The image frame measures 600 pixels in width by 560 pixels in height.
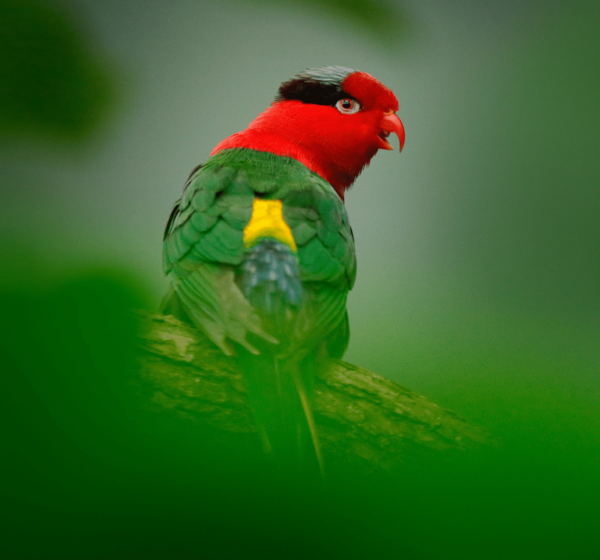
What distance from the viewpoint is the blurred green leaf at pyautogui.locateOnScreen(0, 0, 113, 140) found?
584 millimetres

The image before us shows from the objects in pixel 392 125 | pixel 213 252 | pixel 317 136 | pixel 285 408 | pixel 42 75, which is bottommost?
pixel 285 408

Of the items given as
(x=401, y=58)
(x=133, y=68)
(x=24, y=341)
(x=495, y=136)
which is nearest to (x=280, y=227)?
(x=133, y=68)

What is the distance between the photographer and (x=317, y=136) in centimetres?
135

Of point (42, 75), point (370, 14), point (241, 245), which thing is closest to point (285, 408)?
point (241, 245)

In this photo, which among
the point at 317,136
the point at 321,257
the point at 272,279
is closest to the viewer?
the point at 272,279

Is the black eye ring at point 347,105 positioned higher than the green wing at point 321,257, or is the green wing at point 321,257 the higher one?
the black eye ring at point 347,105

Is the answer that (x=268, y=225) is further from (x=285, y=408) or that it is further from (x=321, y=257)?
(x=285, y=408)

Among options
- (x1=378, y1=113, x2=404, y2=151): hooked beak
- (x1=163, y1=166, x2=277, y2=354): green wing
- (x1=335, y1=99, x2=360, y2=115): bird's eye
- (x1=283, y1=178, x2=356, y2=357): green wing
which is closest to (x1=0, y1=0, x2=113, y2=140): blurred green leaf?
(x1=163, y1=166, x2=277, y2=354): green wing

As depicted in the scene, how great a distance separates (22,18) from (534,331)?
1.27 m

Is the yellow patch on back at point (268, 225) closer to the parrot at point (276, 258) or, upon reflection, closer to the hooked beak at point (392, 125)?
the parrot at point (276, 258)

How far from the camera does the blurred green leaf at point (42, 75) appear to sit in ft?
1.92

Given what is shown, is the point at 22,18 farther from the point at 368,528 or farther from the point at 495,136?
the point at 495,136

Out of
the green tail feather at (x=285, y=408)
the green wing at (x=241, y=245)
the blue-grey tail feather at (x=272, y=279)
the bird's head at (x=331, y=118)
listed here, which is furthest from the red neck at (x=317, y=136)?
the green tail feather at (x=285, y=408)

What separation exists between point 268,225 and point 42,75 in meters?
0.44
